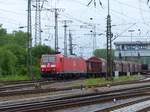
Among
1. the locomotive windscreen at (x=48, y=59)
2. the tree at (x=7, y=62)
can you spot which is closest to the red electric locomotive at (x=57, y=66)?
the locomotive windscreen at (x=48, y=59)

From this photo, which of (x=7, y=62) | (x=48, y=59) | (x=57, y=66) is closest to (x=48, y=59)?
(x=48, y=59)

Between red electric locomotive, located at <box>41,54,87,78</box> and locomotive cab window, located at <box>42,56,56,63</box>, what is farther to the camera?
locomotive cab window, located at <box>42,56,56,63</box>

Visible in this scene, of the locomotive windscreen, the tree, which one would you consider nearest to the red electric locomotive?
the locomotive windscreen

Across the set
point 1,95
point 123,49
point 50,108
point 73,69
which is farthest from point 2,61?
point 123,49

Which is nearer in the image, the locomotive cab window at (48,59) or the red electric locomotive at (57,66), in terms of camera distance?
the red electric locomotive at (57,66)

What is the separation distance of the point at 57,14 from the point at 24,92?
171 ft

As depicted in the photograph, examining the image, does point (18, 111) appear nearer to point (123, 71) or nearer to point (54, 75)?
point (54, 75)

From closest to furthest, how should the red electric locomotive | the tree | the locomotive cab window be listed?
1. the red electric locomotive
2. the locomotive cab window
3. the tree

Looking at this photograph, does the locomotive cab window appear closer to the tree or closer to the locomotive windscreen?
the locomotive windscreen

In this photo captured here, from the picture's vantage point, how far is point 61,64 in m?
58.0

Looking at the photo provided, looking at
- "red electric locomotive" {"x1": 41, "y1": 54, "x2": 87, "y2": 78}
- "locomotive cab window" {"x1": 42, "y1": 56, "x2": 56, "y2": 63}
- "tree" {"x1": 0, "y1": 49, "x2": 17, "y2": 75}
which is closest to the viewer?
"red electric locomotive" {"x1": 41, "y1": 54, "x2": 87, "y2": 78}

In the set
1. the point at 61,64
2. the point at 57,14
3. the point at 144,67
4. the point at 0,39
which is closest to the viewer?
the point at 61,64

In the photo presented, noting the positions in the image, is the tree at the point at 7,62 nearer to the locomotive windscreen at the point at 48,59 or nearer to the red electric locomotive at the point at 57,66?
the red electric locomotive at the point at 57,66

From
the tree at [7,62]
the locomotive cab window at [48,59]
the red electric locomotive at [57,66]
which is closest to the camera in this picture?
the red electric locomotive at [57,66]
